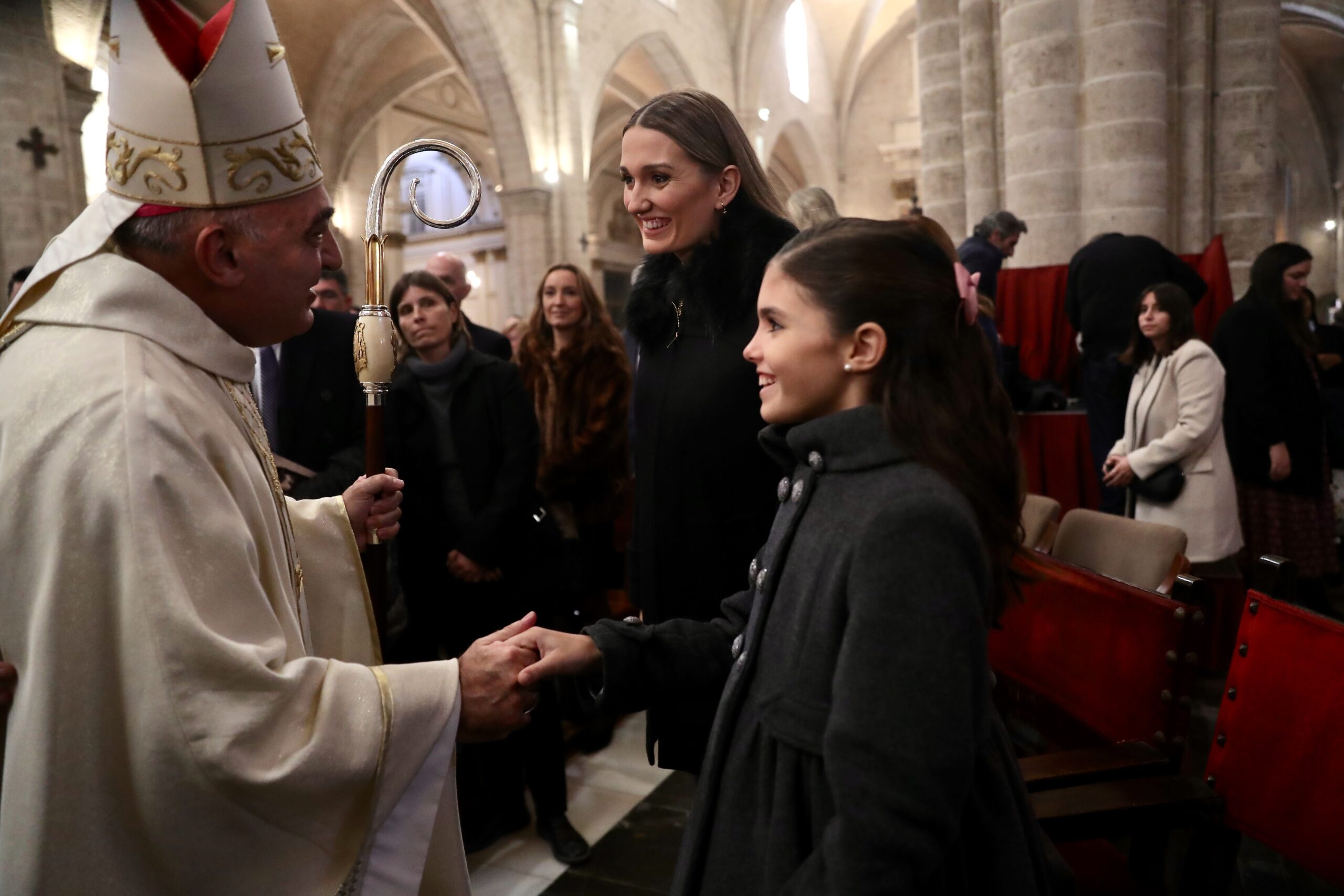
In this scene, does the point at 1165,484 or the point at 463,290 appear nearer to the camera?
the point at 1165,484

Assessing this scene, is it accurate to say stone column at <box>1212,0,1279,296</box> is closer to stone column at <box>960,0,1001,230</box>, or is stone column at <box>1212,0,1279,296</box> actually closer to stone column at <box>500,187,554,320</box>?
stone column at <box>960,0,1001,230</box>

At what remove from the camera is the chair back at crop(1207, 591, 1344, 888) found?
1439 mm

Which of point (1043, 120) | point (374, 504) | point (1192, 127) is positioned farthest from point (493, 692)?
point (1192, 127)

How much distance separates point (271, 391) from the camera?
2.88 metres

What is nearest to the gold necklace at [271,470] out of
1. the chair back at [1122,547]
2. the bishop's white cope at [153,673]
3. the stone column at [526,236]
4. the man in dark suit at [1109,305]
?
the bishop's white cope at [153,673]

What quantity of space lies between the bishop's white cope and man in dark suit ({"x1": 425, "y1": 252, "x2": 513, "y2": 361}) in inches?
94.1

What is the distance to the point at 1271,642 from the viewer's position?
1.59 m

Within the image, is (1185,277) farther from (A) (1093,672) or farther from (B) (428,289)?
(B) (428,289)

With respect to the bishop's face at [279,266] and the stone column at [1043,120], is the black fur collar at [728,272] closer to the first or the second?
the bishop's face at [279,266]

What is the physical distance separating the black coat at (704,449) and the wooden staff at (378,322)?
476mm

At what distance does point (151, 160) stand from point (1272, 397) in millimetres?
4628

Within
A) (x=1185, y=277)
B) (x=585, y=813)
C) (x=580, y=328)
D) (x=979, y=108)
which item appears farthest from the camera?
(x=979, y=108)

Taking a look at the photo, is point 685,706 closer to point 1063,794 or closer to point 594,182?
point 1063,794

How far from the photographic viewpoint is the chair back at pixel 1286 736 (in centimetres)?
144
